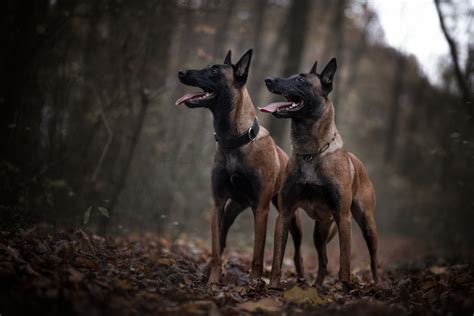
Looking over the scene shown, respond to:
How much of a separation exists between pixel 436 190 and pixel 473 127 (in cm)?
700

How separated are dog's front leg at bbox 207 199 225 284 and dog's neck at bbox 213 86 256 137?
2.85 feet

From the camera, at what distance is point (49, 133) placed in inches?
333

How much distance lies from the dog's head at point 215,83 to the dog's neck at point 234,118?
44 millimetres

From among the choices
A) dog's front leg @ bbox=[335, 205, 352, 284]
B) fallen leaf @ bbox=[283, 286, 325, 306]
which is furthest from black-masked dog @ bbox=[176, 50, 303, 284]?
fallen leaf @ bbox=[283, 286, 325, 306]

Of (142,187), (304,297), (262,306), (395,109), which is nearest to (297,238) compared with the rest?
(304,297)


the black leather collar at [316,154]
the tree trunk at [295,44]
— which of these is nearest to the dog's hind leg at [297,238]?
the black leather collar at [316,154]

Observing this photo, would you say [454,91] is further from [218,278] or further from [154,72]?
[218,278]

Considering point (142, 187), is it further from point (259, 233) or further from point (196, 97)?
point (259, 233)

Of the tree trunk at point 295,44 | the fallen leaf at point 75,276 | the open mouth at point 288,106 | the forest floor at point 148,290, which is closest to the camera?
the forest floor at point 148,290

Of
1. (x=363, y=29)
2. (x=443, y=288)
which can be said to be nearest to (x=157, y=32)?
(x=443, y=288)

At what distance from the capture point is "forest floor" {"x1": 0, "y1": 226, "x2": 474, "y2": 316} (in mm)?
3500

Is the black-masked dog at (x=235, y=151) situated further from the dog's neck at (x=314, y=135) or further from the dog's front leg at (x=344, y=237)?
the dog's front leg at (x=344, y=237)

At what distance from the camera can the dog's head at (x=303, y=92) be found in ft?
18.2

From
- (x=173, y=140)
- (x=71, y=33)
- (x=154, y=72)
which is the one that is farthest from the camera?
(x=173, y=140)
